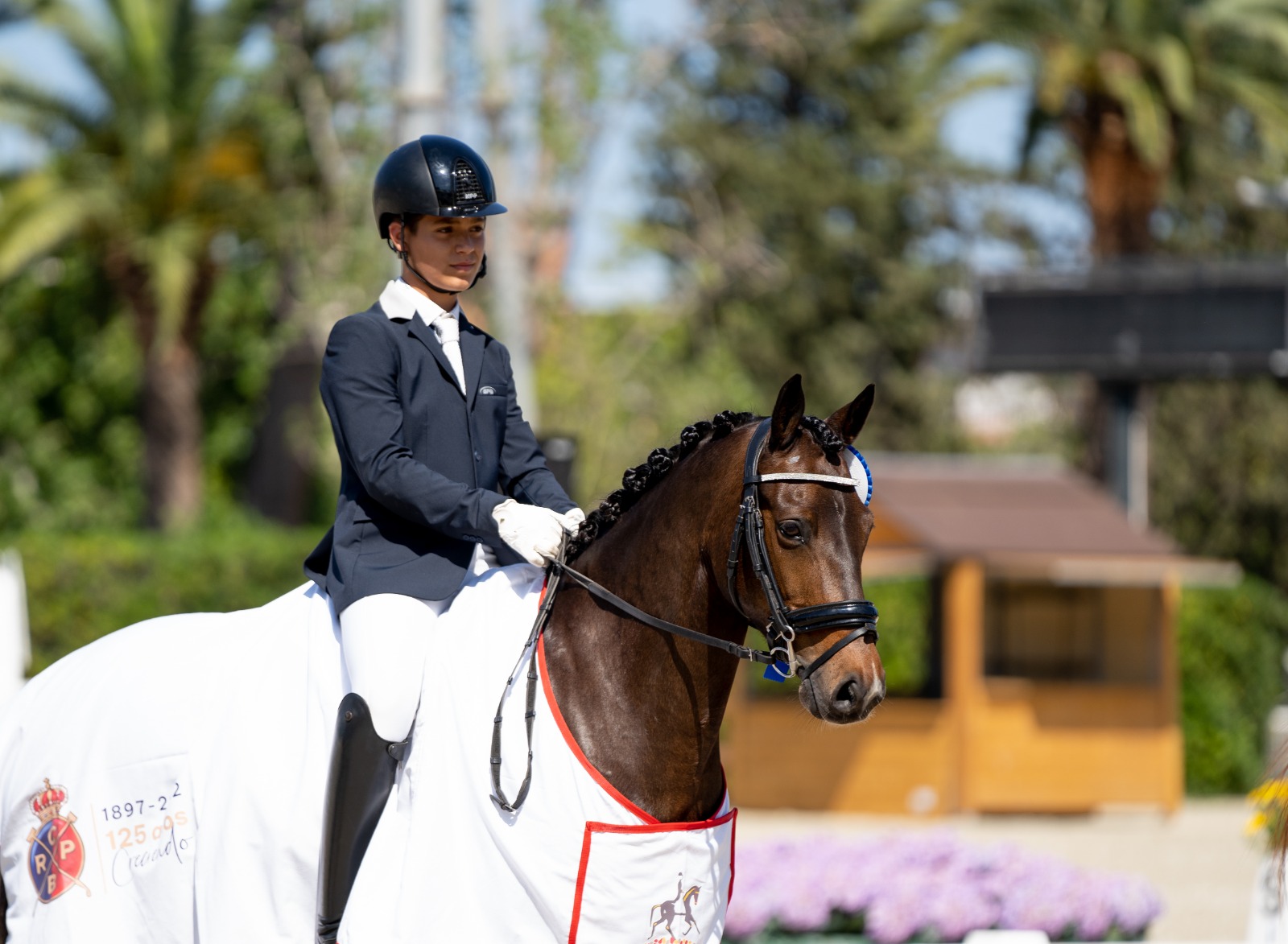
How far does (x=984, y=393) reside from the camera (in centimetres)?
4094

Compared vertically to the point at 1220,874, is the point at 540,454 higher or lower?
higher

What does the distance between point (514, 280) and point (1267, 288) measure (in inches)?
308

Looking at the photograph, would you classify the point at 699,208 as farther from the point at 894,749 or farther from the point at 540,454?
the point at 540,454

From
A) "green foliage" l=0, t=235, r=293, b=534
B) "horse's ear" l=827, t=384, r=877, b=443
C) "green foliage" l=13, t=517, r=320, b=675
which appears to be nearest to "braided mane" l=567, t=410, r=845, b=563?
"horse's ear" l=827, t=384, r=877, b=443

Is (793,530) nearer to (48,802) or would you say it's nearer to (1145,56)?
(48,802)

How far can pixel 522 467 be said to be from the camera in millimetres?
4883

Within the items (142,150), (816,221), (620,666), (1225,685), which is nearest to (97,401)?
(142,150)

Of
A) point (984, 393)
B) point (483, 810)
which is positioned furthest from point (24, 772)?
point (984, 393)

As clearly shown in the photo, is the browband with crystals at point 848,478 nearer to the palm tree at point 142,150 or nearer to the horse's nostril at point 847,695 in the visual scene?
the horse's nostril at point 847,695

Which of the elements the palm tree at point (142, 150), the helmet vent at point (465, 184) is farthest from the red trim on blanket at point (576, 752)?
the palm tree at point (142, 150)

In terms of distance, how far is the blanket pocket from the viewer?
4.00 metres

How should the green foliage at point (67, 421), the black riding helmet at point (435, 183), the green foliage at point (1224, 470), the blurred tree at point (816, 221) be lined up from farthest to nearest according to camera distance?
the blurred tree at point (816, 221) < the green foliage at point (1224, 470) < the green foliage at point (67, 421) < the black riding helmet at point (435, 183)

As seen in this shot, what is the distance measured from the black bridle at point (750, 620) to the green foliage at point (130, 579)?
13.9 m

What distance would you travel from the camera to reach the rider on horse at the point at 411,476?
422 cm
